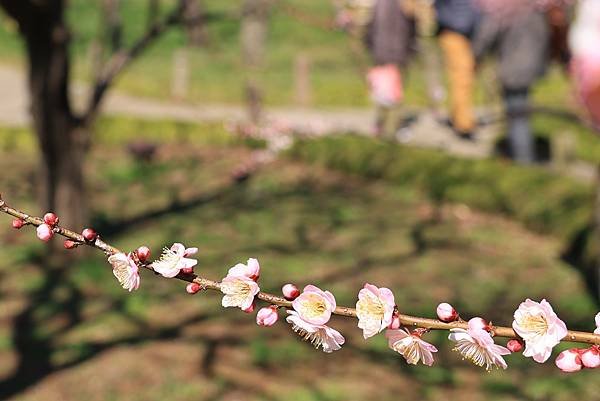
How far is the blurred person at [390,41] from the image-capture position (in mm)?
9562

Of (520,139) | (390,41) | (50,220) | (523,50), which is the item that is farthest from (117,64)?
(50,220)

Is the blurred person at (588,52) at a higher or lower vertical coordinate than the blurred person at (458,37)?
higher

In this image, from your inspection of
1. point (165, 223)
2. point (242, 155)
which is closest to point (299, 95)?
point (242, 155)

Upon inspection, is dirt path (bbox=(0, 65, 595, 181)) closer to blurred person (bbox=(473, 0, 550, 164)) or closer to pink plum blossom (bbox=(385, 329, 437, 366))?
blurred person (bbox=(473, 0, 550, 164))

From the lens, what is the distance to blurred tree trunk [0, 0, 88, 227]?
6.57 metres

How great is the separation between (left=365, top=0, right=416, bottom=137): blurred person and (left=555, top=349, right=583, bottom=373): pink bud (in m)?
8.52

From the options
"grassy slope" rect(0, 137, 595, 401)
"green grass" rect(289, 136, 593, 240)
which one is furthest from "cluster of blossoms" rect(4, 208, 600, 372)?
"green grass" rect(289, 136, 593, 240)

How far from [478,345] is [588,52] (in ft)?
5.01

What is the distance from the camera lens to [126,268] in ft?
4.94

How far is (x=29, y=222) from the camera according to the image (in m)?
1.54

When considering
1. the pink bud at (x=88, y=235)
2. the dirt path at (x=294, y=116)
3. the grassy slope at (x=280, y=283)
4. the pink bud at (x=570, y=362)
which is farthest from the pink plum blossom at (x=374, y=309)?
the dirt path at (x=294, y=116)

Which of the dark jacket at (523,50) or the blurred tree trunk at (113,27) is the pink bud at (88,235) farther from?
the blurred tree trunk at (113,27)

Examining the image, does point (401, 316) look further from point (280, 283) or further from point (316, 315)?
point (280, 283)

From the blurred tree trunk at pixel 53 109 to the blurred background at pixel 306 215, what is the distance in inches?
0.6
